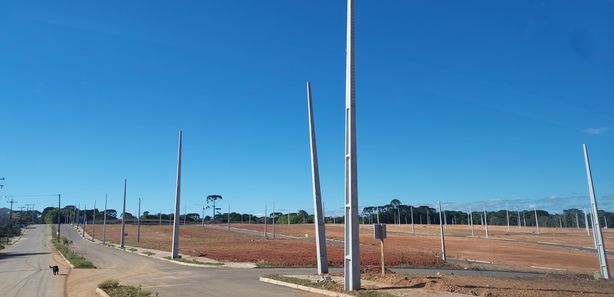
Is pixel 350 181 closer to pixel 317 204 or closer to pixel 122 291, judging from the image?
pixel 317 204

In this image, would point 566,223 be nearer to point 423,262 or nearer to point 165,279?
point 423,262

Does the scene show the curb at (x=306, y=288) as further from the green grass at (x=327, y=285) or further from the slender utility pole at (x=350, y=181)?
the slender utility pole at (x=350, y=181)

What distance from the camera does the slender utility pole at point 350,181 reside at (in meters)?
16.4

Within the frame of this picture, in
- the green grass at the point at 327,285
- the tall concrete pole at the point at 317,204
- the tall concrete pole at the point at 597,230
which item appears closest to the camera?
the green grass at the point at 327,285

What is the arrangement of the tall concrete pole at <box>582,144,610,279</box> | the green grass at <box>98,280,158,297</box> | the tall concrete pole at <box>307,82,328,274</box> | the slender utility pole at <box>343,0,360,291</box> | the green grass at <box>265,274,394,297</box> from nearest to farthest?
1. the green grass at <box>265,274,394,297</box>
2. the slender utility pole at <box>343,0,360,291</box>
3. the green grass at <box>98,280,158,297</box>
4. the tall concrete pole at <box>307,82,328,274</box>
5. the tall concrete pole at <box>582,144,610,279</box>

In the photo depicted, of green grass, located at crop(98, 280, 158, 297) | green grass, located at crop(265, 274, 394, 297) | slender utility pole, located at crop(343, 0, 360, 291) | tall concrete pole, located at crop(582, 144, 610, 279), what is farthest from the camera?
tall concrete pole, located at crop(582, 144, 610, 279)

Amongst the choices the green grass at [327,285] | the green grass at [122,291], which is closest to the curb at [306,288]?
the green grass at [327,285]

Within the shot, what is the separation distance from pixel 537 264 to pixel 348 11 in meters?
34.8

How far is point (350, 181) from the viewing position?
17.0 m

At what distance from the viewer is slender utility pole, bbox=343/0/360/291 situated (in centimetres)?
1638

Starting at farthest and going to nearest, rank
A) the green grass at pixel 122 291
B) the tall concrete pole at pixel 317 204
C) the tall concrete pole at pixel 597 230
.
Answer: the tall concrete pole at pixel 597 230
the tall concrete pole at pixel 317 204
the green grass at pixel 122 291

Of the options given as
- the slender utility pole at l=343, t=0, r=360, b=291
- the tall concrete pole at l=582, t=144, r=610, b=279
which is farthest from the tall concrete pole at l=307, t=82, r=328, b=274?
the tall concrete pole at l=582, t=144, r=610, b=279

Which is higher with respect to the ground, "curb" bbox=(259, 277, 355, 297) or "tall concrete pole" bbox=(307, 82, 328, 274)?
"tall concrete pole" bbox=(307, 82, 328, 274)

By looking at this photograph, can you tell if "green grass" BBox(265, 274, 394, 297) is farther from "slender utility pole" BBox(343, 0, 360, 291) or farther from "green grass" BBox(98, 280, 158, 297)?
"green grass" BBox(98, 280, 158, 297)
